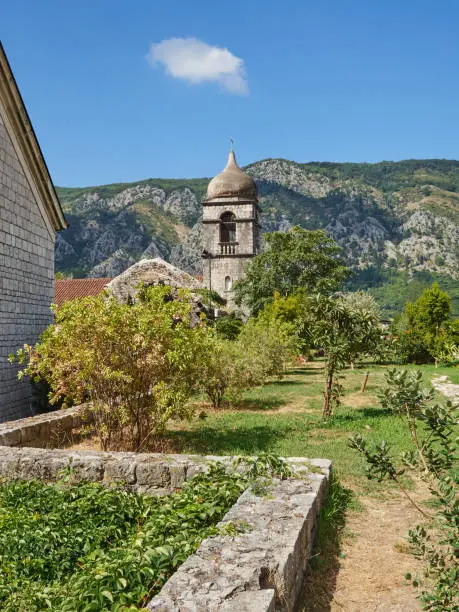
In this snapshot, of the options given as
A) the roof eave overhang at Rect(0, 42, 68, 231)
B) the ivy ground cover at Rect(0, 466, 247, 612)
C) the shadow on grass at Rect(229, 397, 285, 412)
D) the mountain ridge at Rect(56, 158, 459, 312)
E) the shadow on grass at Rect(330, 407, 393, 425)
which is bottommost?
the shadow on grass at Rect(229, 397, 285, 412)

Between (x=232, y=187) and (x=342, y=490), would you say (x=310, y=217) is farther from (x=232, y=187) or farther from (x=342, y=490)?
(x=342, y=490)

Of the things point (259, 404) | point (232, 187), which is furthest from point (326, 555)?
point (232, 187)

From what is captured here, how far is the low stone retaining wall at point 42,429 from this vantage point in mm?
7570

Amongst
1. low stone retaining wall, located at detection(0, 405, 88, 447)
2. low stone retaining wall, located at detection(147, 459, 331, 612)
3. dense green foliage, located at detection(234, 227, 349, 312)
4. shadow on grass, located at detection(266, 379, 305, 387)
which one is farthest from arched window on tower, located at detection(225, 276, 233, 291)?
low stone retaining wall, located at detection(147, 459, 331, 612)

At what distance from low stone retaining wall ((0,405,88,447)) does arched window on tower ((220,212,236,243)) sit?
30.5 m

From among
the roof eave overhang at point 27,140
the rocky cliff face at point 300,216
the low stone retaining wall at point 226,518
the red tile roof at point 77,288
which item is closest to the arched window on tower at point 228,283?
the red tile roof at point 77,288

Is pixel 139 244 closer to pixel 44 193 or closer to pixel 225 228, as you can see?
pixel 225 228

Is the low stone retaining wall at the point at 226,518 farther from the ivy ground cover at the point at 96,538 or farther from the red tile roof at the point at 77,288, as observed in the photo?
the red tile roof at the point at 77,288

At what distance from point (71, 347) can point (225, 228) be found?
3242 centimetres

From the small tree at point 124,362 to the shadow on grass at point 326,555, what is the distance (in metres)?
2.95

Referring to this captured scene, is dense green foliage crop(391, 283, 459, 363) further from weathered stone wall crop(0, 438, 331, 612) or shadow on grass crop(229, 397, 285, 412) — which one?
weathered stone wall crop(0, 438, 331, 612)

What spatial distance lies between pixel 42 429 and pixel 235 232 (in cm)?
3198

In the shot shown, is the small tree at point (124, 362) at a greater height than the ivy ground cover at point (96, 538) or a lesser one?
greater

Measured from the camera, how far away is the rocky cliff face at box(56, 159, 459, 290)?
10381 centimetres
